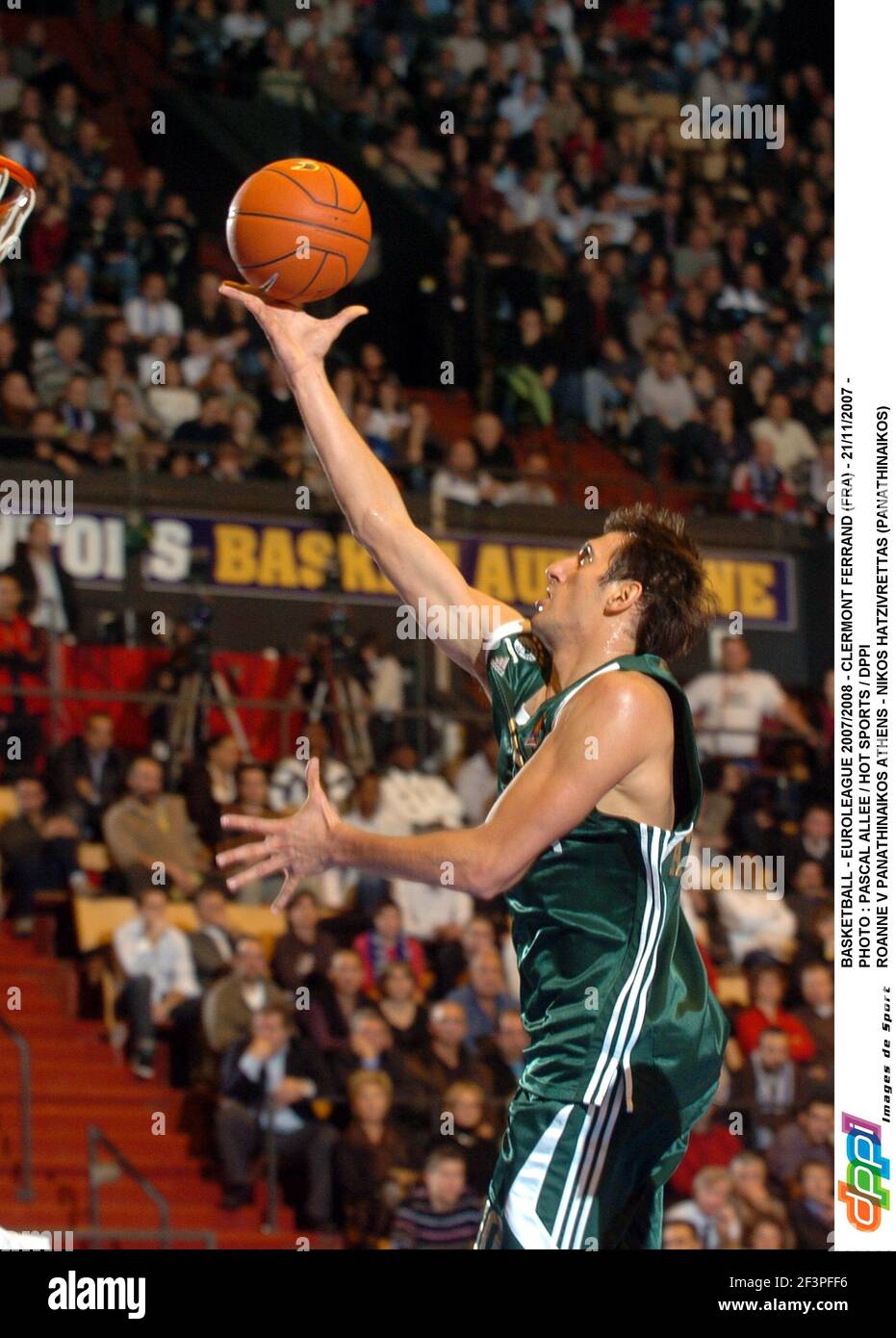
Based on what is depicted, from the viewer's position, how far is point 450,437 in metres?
14.5

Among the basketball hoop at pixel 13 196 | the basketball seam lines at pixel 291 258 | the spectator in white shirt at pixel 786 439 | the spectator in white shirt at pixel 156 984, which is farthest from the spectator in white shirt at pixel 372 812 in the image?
the basketball seam lines at pixel 291 258

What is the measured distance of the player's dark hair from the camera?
4.30 meters

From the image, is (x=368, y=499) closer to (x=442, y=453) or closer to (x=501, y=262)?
(x=442, y=453)

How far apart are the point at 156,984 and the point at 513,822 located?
20.4 feet

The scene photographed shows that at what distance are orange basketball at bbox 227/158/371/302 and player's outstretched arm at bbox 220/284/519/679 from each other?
18 centimetres

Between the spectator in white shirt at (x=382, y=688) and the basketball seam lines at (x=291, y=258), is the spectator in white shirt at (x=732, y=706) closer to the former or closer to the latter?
the spectator in white shirt at (x=382, y=688)

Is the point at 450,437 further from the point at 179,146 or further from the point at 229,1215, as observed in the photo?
the point at 229,1215

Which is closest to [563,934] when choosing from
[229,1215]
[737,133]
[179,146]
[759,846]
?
[229,1215]

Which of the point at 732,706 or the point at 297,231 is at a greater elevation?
the point at 297,231

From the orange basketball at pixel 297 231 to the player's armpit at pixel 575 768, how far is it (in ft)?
4.98

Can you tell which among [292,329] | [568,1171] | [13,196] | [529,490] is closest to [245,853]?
[568,1171]

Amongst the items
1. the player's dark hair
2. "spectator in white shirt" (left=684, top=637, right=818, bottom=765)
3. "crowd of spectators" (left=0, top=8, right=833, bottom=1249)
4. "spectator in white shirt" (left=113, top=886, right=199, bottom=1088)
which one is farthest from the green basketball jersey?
"spectator in white shirt" (left=684, top=637, right=818, bottom=765)

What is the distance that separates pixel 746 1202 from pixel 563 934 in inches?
242
